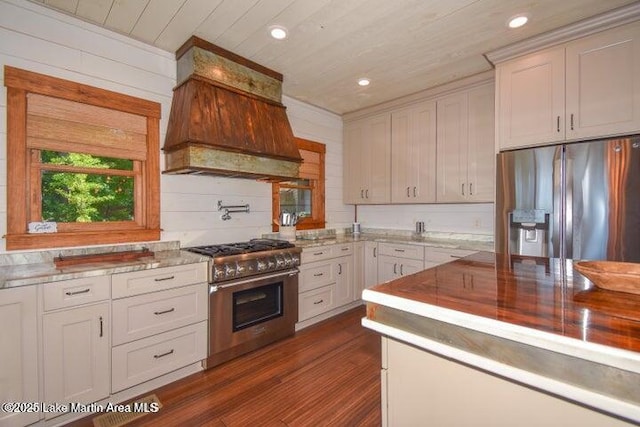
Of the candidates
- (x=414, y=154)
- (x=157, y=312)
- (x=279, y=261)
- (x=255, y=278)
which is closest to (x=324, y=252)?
(x=279, y=261)

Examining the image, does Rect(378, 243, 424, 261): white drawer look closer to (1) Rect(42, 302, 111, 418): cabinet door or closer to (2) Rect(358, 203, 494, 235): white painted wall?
(2) Rect(358, 203, 494, 235): white painted wall

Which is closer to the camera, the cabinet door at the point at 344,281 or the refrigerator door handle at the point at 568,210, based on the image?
the refrigerator door handle at the point at 568,210

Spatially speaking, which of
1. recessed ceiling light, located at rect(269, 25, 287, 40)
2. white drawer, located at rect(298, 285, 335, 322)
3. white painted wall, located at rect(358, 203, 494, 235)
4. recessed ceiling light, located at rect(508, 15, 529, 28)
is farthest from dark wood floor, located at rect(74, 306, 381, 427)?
recessed ceiling light, located at rect(508, 15, 529, 28)

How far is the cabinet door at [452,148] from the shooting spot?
3.33 m

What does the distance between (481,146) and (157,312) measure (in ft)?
11.2

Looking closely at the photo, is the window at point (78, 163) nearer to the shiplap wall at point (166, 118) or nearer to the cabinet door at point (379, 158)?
the shiplap wall at point (166, 118)

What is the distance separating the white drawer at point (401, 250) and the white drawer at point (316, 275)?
0.70 m

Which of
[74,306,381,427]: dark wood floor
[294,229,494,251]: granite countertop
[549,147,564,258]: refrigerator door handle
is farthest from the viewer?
[294,229,494,251]: granite countertop

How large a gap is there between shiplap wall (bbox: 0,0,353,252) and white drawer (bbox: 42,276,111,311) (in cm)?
62

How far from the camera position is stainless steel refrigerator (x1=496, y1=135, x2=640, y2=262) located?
6.81ft

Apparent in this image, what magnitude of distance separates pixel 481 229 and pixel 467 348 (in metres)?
3.03

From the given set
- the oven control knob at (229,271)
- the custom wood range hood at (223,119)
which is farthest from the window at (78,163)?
the oven control knob at (229,271)

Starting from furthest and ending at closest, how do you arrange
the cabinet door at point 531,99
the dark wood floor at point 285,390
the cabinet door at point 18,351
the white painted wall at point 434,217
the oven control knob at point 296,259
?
the white painted wall at point 434,217, the oven control knob at point 296,259, the cabinet door at point 531,99, the dark wood floor at point 285,390, the cabinet door at point 18,351

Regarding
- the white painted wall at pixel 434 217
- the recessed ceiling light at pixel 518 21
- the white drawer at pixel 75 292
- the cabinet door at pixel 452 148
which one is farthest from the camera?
the white painted wall at pixel 434 217
